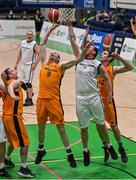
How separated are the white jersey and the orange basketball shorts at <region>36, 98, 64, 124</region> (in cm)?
479

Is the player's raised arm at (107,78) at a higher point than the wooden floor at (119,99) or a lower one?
higher

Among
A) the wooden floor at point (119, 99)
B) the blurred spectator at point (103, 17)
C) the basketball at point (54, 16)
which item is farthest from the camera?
the blurred spectator at point (103, 17)

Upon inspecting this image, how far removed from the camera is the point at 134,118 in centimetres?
1231

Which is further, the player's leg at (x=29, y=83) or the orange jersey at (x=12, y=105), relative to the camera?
→ the player's leg at (x=29, y=83)

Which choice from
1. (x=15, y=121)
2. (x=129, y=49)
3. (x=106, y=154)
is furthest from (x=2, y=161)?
(x=129, y=49)

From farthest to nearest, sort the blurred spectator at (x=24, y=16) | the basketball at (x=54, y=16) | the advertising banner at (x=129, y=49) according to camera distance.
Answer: the blurred spectator at (x=24, y=16), the advertising banner at (x=129, y=49), the basketball at (x=54, y=16)

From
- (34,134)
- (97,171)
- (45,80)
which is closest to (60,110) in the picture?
(45,80)

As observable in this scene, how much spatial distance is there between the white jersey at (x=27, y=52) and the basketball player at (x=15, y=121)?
16.2 feet

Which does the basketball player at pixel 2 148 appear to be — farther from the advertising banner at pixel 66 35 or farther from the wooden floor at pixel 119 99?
the advertising banner at pixel 66 35

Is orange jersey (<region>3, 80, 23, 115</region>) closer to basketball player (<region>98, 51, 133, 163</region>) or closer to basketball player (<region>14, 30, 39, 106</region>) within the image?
basketball player (<region>98, 51, 133, 163</region>)

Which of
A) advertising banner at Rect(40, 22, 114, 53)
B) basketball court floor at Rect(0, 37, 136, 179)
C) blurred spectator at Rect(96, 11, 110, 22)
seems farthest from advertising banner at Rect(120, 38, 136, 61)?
blurred spectator at Rect(96, 11, 110, 22)

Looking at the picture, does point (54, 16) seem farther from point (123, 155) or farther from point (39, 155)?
point (123, 155)

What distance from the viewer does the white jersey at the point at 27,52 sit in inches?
513

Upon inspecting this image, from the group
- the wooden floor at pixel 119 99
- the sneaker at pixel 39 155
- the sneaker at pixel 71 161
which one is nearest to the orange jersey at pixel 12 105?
the sneaker at pixel 39 155
